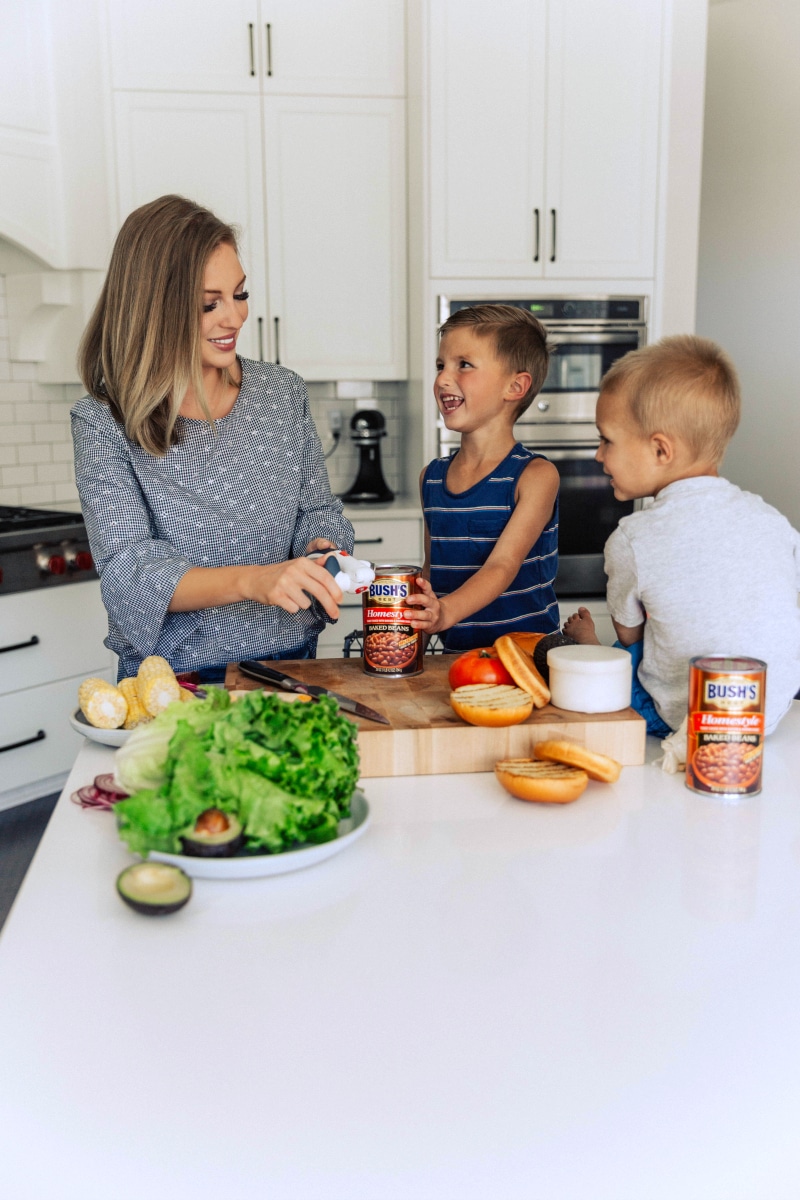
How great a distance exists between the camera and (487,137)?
10.8ft

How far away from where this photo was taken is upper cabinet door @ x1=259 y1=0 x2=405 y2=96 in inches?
132

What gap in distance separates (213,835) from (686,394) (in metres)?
0.78

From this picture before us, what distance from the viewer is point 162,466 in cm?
158

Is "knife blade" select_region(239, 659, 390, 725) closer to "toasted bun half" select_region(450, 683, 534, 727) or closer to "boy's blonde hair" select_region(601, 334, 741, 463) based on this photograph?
"toasted bun half" select_region(450, 683, 534, 727)

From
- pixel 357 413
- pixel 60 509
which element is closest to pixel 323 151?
pixel 357 413

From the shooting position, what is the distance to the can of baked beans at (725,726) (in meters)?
1.04

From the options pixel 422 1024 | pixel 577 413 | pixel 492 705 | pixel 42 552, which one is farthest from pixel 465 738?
pixel 577 413

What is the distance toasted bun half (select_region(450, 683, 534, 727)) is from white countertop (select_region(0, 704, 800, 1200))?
0.54 feet

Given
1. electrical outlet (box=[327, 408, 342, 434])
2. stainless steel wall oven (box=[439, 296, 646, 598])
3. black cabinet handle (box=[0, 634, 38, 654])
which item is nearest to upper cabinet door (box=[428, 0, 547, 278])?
stainless steel wall oven (box=[439, 296, 646, 598])

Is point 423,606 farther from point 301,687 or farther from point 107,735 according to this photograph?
point 107,735

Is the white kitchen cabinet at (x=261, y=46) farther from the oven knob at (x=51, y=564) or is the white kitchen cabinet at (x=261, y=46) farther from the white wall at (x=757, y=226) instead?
the white wall at (x=757, y=226)

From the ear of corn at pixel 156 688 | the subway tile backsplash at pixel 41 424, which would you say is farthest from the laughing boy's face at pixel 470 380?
the subway tile backsplash at pixel 41 424

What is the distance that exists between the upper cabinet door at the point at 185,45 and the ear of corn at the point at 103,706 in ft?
8.94

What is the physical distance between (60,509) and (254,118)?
1445 millimetres
